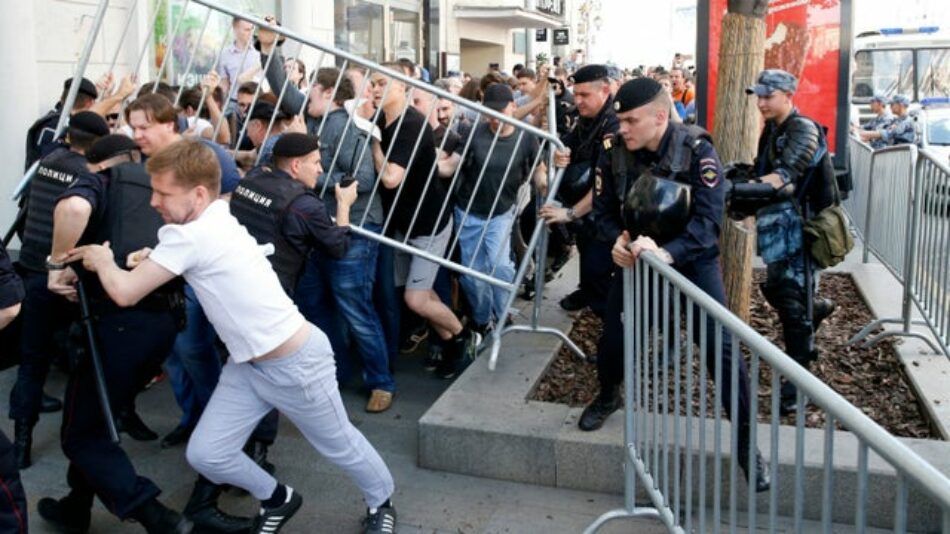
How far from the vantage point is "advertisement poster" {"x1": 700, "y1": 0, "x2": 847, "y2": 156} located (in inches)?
343

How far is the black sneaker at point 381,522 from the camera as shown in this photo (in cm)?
393

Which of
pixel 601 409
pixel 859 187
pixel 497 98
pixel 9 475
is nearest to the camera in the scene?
pixel 9 475

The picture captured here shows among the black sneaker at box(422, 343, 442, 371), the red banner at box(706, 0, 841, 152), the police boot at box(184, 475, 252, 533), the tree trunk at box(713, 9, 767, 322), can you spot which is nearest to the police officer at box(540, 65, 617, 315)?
the tree trunk at box(713, 9, 767, 322)

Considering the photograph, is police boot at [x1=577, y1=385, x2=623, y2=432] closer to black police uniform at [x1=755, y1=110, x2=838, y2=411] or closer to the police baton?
black police uniform at [x1=755, y1=110, x2=838, y2=411]

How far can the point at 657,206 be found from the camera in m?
3.96

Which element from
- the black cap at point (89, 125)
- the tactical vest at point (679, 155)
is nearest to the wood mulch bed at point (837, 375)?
the tactical vest at point (679, 155)

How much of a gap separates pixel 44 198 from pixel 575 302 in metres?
3.66

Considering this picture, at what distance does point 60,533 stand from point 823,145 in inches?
161

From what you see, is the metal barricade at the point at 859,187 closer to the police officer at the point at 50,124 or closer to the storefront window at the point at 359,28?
the police officer at the point at 50,124

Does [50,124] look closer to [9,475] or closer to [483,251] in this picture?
[483,251]

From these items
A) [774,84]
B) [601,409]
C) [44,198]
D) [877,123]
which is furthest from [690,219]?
[877,123]

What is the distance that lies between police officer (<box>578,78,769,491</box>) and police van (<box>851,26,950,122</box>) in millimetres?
16067

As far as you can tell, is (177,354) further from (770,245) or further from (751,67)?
(751,67)

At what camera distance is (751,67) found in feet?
18.8
